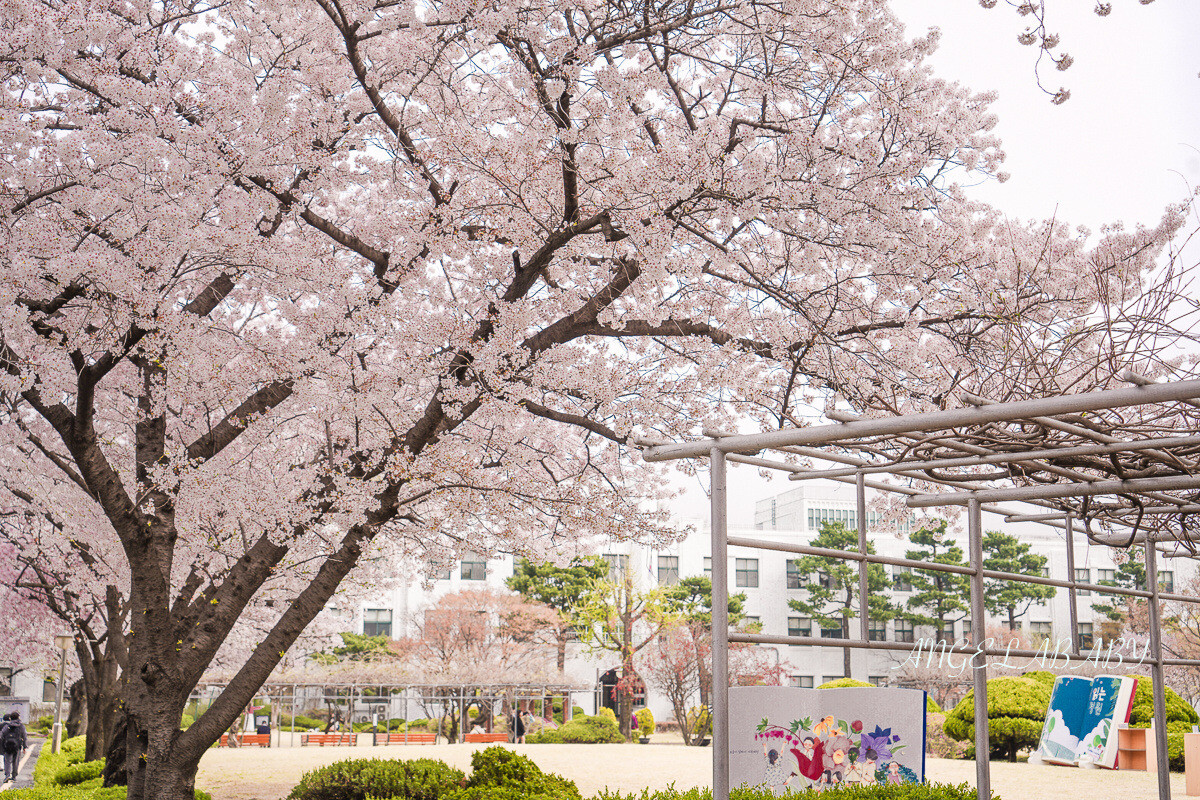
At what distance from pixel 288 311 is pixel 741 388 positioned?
4.31 m

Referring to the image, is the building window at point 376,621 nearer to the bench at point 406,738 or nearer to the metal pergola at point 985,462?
the bench at point 406,738

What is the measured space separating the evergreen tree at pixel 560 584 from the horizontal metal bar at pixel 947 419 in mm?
30081

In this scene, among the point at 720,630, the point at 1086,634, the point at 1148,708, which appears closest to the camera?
the point at 720,630

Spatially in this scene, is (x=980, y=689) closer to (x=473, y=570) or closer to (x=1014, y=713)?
(x=1014, y=713)

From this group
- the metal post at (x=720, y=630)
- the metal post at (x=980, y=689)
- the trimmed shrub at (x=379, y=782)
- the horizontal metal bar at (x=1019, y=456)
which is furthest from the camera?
the trimmed shrub at (x=379, y=782)

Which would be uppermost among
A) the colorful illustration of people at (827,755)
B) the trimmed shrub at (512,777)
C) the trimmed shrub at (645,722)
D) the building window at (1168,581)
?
the building window at (1168,581)

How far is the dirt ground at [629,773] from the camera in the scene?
1270 centimetres

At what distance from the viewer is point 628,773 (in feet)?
54.0

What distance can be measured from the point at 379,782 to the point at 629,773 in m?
7.82

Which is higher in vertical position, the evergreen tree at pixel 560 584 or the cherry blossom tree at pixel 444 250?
the cherry blossom tree at pixel 444 250

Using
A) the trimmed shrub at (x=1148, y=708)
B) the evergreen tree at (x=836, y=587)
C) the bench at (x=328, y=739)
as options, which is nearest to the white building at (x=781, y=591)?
the evergreen tree at (x=836, y=587)

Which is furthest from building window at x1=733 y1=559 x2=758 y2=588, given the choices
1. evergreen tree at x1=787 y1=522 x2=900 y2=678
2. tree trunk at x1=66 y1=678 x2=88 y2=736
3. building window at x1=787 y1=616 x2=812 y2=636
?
tree trunk at x1=66 y1=678 x2=88 y2=736

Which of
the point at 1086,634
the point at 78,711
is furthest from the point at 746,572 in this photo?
the point at 78,711

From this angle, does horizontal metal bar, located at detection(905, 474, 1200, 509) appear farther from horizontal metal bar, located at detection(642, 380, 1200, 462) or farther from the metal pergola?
horizontal metal bar, located at detection(642, 380, 1200, 462)
